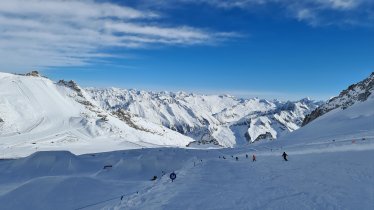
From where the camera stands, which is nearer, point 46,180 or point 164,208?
point 164,208

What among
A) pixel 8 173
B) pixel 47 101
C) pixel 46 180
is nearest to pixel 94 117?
pixel 47 101

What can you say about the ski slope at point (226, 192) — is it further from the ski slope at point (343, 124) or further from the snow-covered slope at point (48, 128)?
the snow-covered slope at point (48, 128)

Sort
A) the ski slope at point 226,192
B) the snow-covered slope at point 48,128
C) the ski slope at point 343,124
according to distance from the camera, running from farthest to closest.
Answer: the snow-covered slope at point 48,128 < the ski slope at point 343,124 < the ski slope at point 226,192

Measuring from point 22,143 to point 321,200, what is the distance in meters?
136

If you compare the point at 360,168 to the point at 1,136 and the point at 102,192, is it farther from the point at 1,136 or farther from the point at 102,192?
the point at 1,136

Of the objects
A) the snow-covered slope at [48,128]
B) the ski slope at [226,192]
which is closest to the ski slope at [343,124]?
the ski slope at [226,192]

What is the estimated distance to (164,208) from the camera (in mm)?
21219

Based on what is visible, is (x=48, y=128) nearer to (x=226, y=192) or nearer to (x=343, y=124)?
(x=343, y=124)

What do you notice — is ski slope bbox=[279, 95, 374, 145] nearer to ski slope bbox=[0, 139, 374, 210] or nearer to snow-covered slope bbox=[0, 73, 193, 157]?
ski slope bbox=[0, 139, 374, 210]

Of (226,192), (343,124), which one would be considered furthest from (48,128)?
(226,192)

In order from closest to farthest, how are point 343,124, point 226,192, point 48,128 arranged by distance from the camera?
1. point 226,192
2. point 343,124
3. point 48,128

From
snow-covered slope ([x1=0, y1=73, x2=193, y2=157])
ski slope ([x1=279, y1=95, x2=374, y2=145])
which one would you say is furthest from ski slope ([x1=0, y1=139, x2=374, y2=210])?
snow-covered slope ([x1=0, y1=73, x2=193, y2=157])

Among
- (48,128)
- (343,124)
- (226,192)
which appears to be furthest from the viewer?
(48,128)

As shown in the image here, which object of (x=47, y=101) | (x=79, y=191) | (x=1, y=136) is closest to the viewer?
(x=79, y=191)
